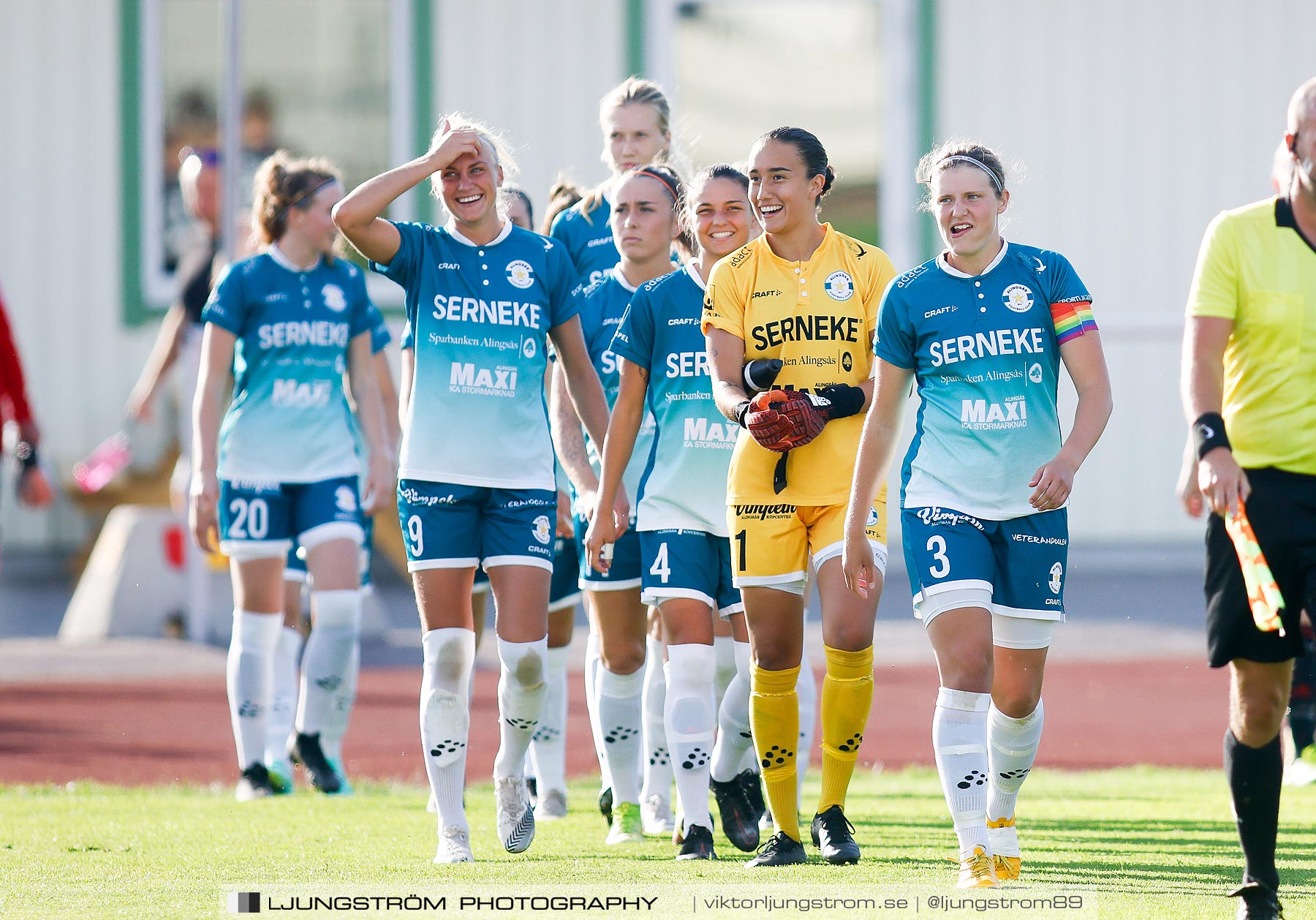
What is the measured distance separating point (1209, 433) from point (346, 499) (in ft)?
13.5

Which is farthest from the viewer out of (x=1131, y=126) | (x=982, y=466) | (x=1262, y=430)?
(x=1131, y=126)

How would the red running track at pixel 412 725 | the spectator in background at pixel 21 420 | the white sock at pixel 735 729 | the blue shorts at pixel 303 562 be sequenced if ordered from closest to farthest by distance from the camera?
1. the white sock at pixel 735 729
2. the spectator in background at pixel 21 420
3. the blue shorts at pixel 303 562
4. the red running track at pixel 412 725

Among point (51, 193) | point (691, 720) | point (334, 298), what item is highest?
point (51, 193)

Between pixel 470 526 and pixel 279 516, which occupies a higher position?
pixel 470 526

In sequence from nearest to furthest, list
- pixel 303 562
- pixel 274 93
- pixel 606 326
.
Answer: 1. pixel 606 326
2. pixel 303 562
3. pixel 274 93

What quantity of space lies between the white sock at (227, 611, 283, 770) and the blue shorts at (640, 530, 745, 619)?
7.33ft

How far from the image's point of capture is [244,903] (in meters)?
4.81

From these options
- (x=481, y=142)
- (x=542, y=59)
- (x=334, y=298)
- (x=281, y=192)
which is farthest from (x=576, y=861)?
(x=542, y=59)

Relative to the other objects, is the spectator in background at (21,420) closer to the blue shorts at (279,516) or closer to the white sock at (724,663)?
the blue shorts at (279,516)

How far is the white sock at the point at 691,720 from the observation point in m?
5.97

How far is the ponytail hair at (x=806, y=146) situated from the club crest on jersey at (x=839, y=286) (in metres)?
0.25

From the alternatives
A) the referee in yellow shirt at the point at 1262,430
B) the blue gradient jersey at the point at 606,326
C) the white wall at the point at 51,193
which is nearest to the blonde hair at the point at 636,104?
the blue gradient jersey at the point at 606,326

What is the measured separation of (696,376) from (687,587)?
2.35 feet

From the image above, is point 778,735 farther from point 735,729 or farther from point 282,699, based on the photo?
point 282,699
